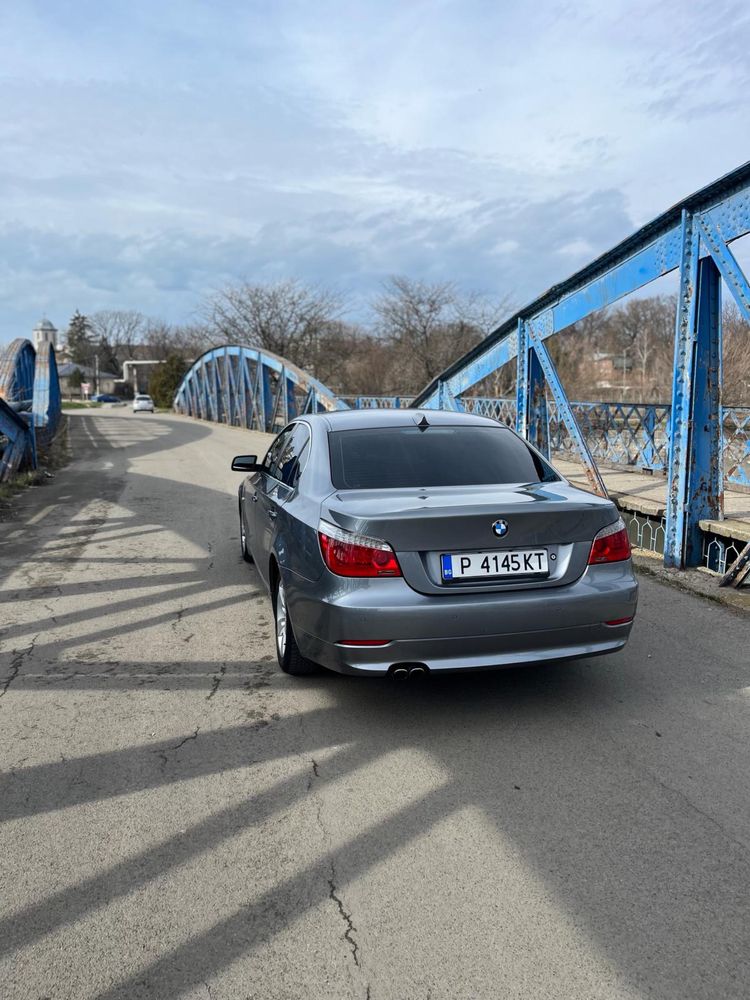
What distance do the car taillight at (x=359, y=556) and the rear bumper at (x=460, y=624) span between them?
0.05m

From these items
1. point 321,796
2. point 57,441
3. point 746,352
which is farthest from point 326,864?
point 57,441

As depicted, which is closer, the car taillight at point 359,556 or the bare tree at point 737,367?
the car taillight at point 359,556

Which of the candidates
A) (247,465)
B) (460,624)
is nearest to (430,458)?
(460,624)

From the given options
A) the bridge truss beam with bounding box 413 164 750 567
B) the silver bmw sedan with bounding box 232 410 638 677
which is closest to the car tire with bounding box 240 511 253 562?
the silver bmw sedan with bounding box 232 410 638 677

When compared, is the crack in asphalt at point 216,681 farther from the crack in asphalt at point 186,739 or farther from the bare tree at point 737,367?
the bare tree at point 737,367

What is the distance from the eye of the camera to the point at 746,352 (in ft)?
59.4

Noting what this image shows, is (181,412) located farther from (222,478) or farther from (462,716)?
(462,716)

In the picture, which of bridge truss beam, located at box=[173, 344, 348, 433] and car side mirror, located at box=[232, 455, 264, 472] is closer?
car side mirror, located at box=[232, 455, 264, 472]

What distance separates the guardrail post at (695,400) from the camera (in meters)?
6.59

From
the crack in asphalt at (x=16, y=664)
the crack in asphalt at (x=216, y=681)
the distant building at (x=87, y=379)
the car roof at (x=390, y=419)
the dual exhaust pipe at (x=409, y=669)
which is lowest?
the crack in asphalt at (x=216, y=681)

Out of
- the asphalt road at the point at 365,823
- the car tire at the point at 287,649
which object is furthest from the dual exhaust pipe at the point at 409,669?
the car tire at the point at 287,649

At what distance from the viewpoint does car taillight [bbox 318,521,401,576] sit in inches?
147

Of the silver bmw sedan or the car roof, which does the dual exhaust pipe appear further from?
the car roof

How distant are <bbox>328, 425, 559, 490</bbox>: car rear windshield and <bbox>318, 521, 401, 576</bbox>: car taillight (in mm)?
568
